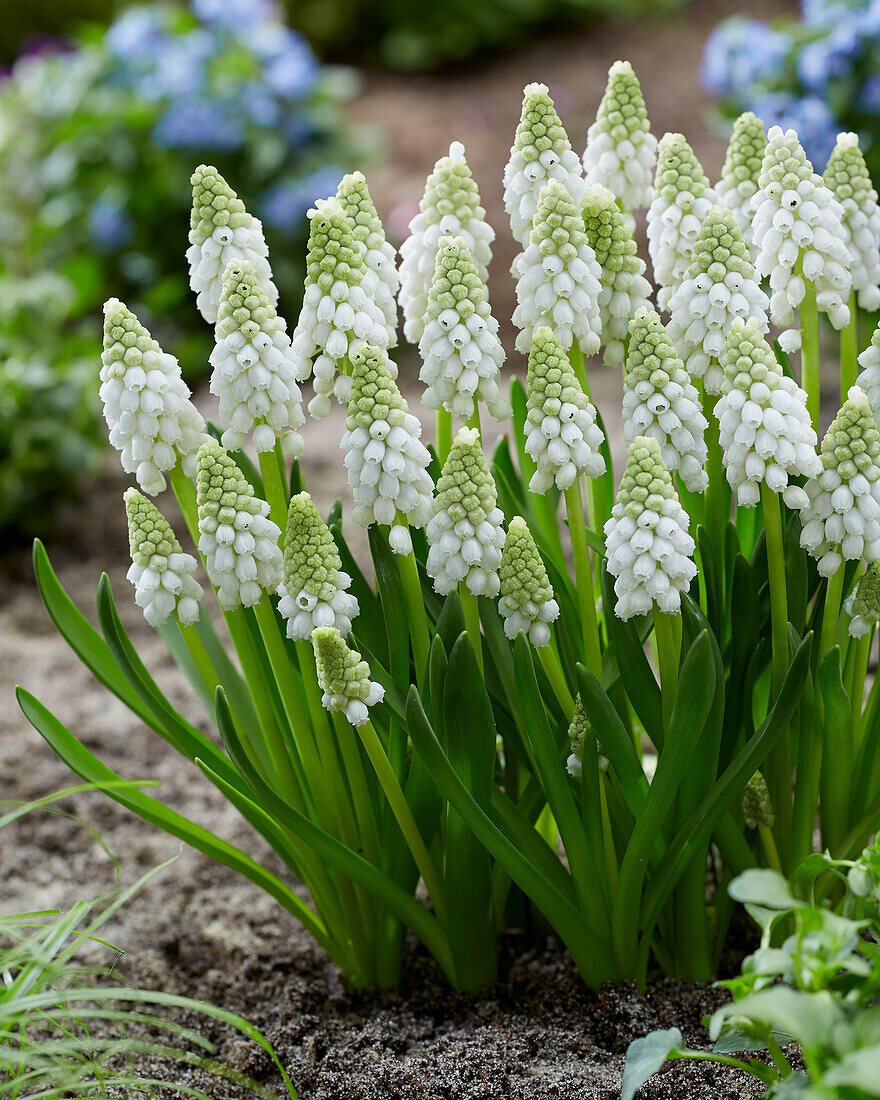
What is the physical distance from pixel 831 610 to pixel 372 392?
77 cm

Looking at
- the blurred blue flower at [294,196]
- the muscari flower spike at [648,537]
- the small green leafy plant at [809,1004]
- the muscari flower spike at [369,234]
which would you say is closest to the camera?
the small green leafy plant at [809,1004]

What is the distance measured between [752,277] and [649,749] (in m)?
1.60

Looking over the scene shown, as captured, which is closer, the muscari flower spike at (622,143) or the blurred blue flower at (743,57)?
the muscari flower spike at (622,143)

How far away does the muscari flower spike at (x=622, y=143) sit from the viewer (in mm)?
1777

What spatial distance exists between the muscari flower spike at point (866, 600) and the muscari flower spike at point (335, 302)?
0.78 meters

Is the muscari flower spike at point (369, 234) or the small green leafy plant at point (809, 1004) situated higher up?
the muscari flower spike at point (369, 234)

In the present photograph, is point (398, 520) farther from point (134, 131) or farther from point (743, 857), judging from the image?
point (134, 131)

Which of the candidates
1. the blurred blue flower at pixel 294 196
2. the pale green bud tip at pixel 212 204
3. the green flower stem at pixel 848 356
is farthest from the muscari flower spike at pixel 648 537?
the blurred blue flower at pixel 294 196

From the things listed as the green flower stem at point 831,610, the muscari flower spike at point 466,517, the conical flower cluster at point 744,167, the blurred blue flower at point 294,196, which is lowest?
the green flower stem at point 831,610

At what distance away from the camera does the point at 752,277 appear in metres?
1.57

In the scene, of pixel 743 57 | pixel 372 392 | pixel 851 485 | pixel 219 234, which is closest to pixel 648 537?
pixel 851 485

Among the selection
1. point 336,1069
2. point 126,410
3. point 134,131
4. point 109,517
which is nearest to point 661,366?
point 126,410

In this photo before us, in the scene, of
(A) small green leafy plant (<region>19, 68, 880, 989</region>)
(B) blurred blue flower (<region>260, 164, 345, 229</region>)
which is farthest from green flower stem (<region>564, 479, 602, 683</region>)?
(B) blurred blue flower (<region>260, 164, 345, 229</region>)

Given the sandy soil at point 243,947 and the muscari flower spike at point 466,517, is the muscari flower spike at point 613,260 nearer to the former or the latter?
the muscari flower spike at point 466,517
